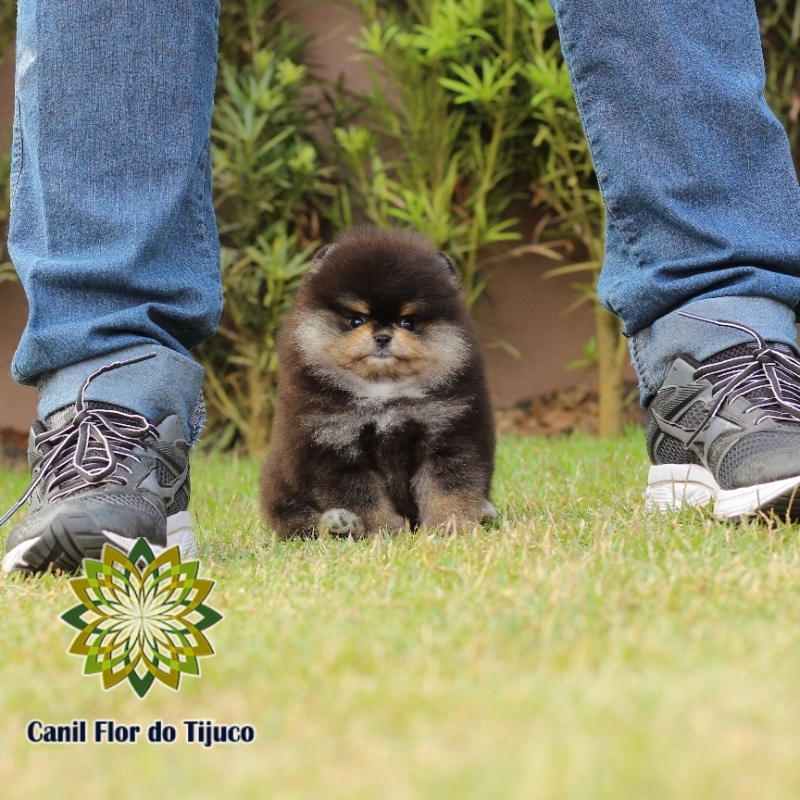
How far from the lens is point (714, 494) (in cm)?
209

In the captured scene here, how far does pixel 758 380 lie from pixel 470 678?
3.86 ft

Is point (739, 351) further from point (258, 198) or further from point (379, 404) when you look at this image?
point (258, 198)

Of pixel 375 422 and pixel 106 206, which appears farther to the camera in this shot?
pixel 375 422

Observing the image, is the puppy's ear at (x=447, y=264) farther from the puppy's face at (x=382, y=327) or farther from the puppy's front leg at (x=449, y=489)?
the puppy's front leg at (x=449, y=489)

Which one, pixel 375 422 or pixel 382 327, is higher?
pixel 382 327

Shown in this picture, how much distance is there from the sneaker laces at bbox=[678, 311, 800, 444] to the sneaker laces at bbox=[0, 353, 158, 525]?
110 centimetres

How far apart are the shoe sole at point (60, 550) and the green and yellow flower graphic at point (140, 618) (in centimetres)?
5

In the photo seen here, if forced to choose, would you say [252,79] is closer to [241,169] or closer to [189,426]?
[241,169]

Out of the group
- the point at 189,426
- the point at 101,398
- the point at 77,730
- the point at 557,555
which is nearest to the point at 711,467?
the point at 557,555

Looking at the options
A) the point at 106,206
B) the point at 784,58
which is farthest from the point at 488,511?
the point at 784,58

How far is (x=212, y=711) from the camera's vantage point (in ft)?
3.69

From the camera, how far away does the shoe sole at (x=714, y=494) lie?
6.17 feet

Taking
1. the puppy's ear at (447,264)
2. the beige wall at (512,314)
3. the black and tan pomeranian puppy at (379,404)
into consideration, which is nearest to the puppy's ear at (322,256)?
the black and tan pomeranian puppy at (379,404)

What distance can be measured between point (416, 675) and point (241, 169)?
4.06 metres
